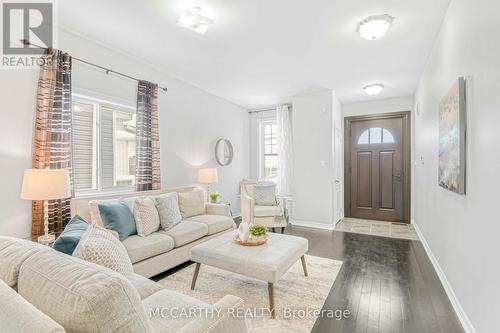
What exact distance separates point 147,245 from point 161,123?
79.8 inches

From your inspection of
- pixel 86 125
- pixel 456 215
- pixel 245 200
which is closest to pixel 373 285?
pixel 456 215

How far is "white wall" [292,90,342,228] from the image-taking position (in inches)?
186

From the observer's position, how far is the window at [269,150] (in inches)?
241

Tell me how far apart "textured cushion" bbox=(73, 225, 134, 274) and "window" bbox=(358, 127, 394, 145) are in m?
5.26

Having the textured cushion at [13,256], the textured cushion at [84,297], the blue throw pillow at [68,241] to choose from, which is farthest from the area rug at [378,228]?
the textured cushion at [13,256]

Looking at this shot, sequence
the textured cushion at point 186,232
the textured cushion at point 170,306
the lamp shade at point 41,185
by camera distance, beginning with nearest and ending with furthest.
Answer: the textured cushion at point 170,306
the lamp shade at point 41,185
the textured cushion at point 186,232

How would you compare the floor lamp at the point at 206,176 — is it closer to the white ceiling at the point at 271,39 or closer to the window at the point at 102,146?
the window at the point at 102,146

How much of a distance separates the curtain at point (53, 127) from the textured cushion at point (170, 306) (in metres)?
1.80

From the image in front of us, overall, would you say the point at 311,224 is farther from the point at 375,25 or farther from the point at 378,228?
the point at 375,25

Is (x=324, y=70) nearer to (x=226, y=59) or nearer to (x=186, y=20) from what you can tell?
(x=226, y=59)

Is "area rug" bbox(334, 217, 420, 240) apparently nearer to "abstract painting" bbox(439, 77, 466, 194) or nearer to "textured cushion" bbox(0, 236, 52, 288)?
"abstract painting" bbox(439, 77, 466, 194)

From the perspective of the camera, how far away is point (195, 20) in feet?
7.71

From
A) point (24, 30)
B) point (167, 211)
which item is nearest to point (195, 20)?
point (24, 30)

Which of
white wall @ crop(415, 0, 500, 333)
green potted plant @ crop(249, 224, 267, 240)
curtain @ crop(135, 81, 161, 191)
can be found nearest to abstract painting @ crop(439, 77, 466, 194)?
white wall @ crop(415, 0, 500, 333)
